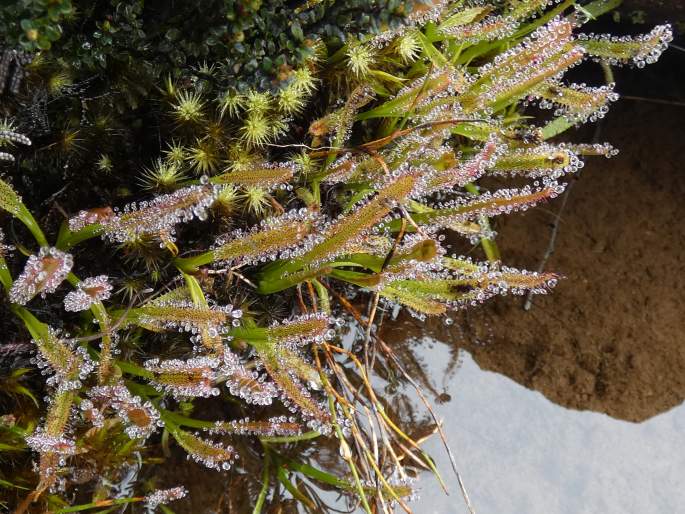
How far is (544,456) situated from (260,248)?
36.9 inches

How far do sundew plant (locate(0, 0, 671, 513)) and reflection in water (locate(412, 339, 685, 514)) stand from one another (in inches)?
4.7

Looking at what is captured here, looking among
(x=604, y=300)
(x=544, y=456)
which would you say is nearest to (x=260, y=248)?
(x=544, y=456)

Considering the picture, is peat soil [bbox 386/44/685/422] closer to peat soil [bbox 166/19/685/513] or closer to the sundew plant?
peat soil [bbox 166/19/685/513]

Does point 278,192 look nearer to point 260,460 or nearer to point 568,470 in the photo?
point 260,460

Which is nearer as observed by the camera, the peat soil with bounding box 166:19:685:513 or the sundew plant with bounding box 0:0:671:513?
the sundew plant with bounding box 0:0:671:513

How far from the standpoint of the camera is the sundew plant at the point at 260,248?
1454 millimetres

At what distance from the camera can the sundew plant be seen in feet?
4.77

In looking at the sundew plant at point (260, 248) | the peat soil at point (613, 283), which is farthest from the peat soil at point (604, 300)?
the sundew plant at point (260, 248)

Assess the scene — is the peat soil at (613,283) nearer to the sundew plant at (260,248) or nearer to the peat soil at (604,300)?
the peat soil at (604,300)

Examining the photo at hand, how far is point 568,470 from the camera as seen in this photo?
1764 millimetres

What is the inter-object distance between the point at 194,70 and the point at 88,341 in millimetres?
660

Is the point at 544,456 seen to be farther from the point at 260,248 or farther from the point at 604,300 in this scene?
the point at 260,248

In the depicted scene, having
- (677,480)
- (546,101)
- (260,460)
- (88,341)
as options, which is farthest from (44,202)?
Answer: (677,480)

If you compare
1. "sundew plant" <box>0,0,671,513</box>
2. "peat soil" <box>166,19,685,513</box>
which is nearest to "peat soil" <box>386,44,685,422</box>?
"peat soil" <box>166,19,685,513</box>
